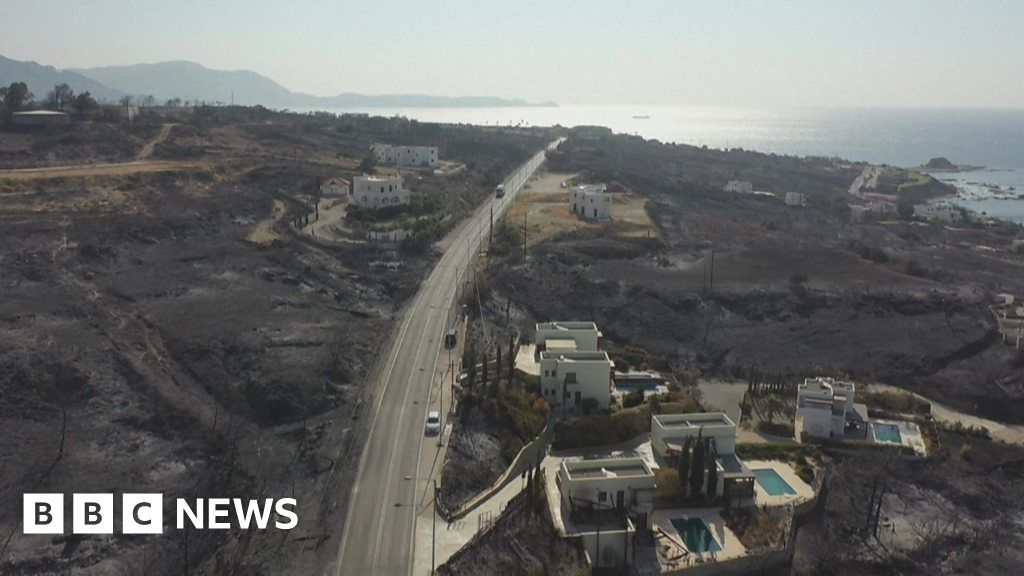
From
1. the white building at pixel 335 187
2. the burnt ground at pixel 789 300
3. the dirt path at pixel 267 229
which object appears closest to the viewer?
the burnt ground at pixel 789 300

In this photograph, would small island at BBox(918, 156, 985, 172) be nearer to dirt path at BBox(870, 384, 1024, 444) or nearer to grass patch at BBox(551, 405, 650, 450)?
dirt path at BBox(870, 384, 1024, 444)

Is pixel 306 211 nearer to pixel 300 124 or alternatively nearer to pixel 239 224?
pixel 239 224

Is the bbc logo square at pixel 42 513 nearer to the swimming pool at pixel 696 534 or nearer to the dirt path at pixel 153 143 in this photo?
the swimming pool at pixel 696 534

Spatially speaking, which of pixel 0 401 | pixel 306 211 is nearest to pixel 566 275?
pixel 306 211

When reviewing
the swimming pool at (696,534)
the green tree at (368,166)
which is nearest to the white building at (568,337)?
the swimming pool at (696,534)

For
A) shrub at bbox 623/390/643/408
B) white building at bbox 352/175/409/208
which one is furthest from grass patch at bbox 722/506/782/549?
white building at bbox 352/175/409/208

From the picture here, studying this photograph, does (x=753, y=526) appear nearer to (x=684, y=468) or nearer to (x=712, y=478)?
(x=712, y=478)
